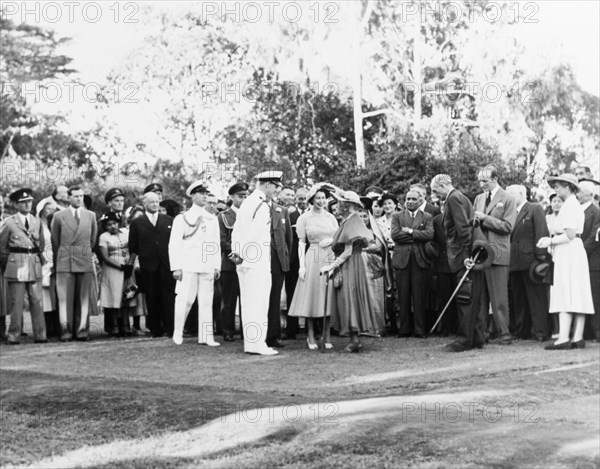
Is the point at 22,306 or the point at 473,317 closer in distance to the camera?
the point at 473,317

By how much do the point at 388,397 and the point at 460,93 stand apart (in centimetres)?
2660

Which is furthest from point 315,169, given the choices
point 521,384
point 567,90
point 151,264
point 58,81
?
point 521,384

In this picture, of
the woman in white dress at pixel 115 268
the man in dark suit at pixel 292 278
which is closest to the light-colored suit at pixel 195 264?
the man in dark suit at pixel 292 278

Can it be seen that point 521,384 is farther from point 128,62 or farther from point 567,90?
point 128,62

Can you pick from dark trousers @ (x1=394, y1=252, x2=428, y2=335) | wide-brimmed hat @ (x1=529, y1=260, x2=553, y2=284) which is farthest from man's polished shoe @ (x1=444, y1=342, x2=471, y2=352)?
dark trousers @ (x1=394, y1=252, x2=428, y2=335)

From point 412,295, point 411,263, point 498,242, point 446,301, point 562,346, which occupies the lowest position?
point 562,346

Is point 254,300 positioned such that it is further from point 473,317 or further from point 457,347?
point 473,317

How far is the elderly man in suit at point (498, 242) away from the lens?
15031mm

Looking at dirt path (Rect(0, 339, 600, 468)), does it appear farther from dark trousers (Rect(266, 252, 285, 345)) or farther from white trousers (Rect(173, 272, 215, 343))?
white trousers (Rect(173, 272, 215, 343))

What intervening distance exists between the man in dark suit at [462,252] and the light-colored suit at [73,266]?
17.7 ft

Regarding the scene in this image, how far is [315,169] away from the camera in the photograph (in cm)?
3712

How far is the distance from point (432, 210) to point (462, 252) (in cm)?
235

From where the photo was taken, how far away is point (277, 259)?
49.6 feet

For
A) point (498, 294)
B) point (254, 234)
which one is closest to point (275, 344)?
point (254, 234)
